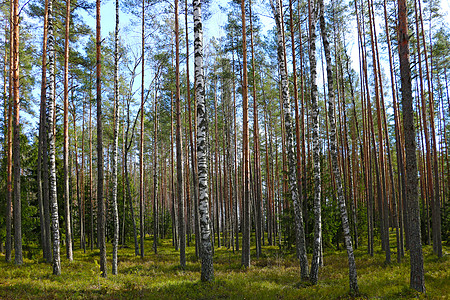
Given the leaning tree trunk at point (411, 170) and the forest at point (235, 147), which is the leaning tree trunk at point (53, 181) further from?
the leaning tree trunk at point (411, 170)

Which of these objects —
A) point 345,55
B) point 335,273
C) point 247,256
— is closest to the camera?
point 335,273

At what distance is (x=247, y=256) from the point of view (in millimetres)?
13570

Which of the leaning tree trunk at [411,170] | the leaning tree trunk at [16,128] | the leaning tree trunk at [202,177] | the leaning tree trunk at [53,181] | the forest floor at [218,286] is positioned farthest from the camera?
the leaning tree trunk at [16,128]

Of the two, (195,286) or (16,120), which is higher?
(16,120)

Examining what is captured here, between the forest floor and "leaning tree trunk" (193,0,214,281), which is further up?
"leaning tree trunk" (193,0,214,281)

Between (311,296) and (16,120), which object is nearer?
(311,296)

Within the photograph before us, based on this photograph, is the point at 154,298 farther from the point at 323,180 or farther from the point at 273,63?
the point at 273,63

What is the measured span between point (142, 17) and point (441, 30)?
18.2m

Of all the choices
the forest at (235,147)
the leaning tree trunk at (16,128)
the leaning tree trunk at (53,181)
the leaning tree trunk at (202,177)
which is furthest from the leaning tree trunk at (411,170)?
the leaning tree trunk at (16,128)

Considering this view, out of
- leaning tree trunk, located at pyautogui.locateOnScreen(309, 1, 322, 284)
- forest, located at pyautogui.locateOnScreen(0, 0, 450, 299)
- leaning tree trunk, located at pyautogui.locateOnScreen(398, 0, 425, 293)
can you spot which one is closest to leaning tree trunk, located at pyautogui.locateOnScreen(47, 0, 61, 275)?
forest, located at pyautogui.locateOnScreen(0, 0, 450, 299)

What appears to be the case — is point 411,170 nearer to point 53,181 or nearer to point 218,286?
point 218,286

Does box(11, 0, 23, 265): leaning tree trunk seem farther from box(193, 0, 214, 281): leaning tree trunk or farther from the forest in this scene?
box(193, 0, 214, 281): leaning tree trunk

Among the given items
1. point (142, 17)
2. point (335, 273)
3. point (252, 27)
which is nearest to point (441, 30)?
point (252, 27)


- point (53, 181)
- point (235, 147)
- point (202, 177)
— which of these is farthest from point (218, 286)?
point (235, 147)
